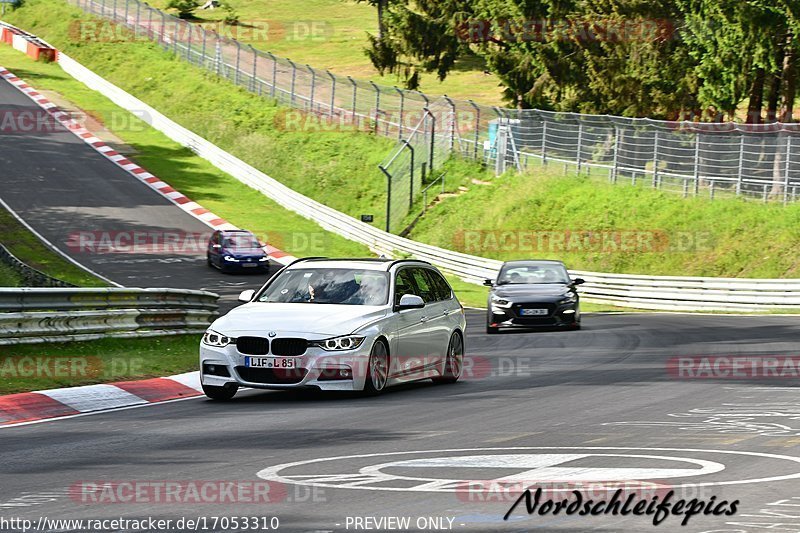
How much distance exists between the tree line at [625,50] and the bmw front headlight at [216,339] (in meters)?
28.1

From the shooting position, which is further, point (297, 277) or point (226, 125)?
point (226, 125)

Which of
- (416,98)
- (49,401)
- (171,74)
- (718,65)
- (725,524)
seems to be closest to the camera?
(725,524)

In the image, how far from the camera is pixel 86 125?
58.5 m

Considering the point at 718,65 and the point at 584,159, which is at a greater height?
the point at 718,65

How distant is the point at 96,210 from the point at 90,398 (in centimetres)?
3227

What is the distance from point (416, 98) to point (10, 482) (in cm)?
4274

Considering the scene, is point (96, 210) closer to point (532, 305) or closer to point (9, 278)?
point (9, 278)

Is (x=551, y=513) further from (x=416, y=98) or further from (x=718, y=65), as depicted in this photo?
(x=416, y=98)

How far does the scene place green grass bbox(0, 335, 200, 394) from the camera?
14086 mm

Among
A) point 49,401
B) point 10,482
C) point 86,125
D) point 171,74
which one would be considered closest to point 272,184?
point 86,125

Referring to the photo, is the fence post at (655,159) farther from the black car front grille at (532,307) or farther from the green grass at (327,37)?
the green grass at (327,37)

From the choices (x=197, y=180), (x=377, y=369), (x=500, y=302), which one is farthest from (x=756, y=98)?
(x=377, y=369)

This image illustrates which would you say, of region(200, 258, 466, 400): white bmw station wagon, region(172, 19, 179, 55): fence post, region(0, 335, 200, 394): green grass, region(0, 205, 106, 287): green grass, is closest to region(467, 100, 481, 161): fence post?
region(0, 205, 106, 287): green grass

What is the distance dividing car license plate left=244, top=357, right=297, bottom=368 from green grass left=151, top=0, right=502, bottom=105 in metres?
57.8
